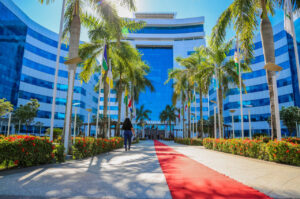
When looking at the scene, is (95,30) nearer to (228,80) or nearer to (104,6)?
(104,6)

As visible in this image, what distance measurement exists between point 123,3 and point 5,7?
38344 millimetres

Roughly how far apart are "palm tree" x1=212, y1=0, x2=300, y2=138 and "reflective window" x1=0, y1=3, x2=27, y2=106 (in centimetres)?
3907

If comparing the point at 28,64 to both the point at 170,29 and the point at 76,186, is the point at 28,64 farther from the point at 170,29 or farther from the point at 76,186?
the point at 76,186

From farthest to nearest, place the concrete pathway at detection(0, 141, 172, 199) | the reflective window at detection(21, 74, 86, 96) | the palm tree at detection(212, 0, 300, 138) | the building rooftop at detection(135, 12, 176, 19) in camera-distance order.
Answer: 1. the building rooftop at detection(135, 12, 176, 19)
2. the reflective window at detection(21, 74, 86, 96)
3. the palm tree at detection(212, 0, 300, 138)
4. the concrete pathway at detection(0, 141, 172, 199)

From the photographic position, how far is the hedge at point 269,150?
6.67m

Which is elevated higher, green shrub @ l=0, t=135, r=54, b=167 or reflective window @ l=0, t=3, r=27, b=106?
reflective window @ l=0, t=3, r=27, b=106

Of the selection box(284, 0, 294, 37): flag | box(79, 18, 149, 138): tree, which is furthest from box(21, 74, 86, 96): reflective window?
box(284, 0, 294, 37): flag

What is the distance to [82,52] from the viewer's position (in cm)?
1484

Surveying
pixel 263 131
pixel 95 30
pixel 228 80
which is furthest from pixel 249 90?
pixel 95 30

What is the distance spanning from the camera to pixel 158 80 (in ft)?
220

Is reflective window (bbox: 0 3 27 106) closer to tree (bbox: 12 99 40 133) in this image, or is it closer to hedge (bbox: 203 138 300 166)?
tree (bbox: 12 99 40 133)

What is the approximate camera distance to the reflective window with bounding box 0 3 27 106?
36.3m

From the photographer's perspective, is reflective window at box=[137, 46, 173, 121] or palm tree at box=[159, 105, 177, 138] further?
reflective window at box=[137, 46, 173, 121]

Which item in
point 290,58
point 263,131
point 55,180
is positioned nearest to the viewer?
point 55,180
